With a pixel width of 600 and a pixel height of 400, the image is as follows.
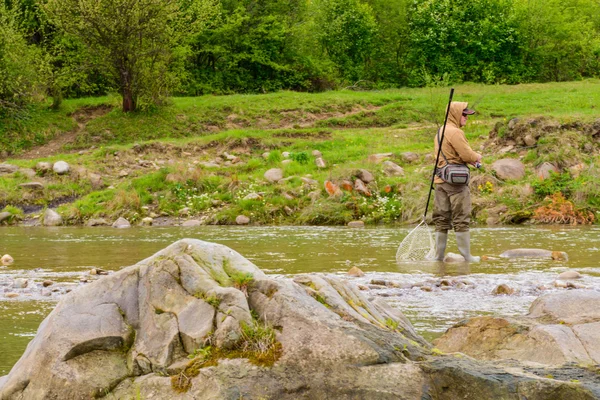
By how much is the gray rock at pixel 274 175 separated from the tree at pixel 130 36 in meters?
11.5

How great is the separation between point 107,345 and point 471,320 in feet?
9.11

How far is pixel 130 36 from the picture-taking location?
31.5 metres

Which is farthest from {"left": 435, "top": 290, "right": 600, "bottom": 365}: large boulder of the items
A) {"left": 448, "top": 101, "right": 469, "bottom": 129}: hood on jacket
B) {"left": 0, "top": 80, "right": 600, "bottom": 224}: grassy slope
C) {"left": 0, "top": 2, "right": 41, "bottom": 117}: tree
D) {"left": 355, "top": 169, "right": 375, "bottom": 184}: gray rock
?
{"left": 0, "top": 2, "right": 41, "bottom": 117}: tree

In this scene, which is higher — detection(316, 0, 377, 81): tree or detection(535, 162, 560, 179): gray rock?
detection(316, 0, 377, 81): tree

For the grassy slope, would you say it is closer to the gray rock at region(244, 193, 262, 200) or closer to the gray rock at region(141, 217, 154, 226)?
the gray rock at region(244, 193, 262, 200)

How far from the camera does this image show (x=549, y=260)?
12492 millimetres

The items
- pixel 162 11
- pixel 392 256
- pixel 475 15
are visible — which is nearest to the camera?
pixel 392 256

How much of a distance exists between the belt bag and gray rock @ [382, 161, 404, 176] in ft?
28.9

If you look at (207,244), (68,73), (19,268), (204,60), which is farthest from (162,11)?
(207,244)

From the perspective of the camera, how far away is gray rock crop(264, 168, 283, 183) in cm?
2237

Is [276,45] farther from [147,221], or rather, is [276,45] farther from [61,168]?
[147,221]

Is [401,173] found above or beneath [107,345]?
beneath

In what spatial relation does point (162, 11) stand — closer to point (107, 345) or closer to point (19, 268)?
point (19, 268)

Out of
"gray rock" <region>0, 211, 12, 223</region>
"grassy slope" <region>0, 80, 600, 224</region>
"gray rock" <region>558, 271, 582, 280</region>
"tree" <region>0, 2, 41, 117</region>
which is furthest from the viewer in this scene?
"tree" <region>0, 2, 41, 117</region>
